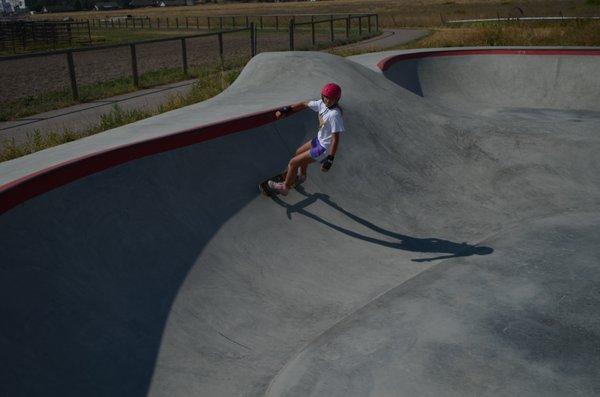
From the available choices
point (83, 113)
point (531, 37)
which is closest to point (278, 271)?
point (83, 113)

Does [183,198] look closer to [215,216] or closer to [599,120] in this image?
[215,216]

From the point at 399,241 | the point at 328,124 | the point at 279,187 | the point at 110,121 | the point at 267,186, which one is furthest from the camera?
the point at 110,121

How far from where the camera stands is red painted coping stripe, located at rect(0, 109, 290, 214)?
15.7ft

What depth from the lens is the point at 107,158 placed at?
5887 millimetres

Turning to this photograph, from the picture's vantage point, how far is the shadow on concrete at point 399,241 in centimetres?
719

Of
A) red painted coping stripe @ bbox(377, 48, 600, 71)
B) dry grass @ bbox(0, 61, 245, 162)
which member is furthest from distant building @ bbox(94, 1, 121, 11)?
dry grass @ bbox(0, 61, 245, 162)

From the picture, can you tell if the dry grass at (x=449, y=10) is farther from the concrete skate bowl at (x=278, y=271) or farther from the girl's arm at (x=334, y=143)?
the girl's arm at (x=334, y=143)

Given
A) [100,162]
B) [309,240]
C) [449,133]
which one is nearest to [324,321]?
[309,240]

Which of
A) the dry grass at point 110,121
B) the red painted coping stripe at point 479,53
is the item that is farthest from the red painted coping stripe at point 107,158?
the red painted coping stripe at point 479,53

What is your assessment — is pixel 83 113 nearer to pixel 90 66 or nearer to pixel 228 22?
pixel 90 66

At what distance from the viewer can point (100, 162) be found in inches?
229

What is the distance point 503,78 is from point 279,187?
13.5 meters

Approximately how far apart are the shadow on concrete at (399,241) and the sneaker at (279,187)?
0.52 feet

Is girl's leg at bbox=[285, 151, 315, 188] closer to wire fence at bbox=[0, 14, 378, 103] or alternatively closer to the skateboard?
the skateboard
